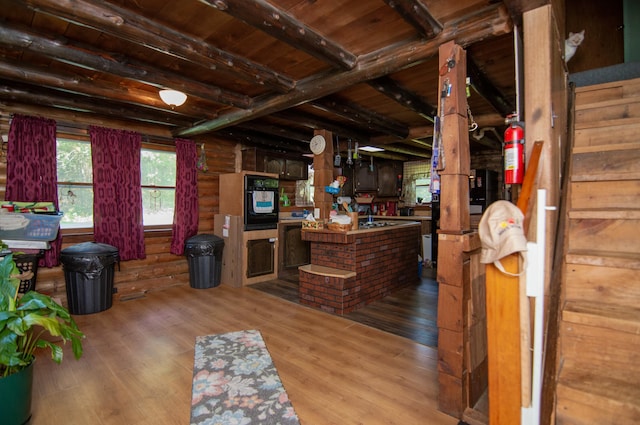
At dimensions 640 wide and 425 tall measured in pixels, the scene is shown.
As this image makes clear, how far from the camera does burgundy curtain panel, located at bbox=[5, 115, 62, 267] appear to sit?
140 inches

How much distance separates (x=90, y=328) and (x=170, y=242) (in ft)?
5.97

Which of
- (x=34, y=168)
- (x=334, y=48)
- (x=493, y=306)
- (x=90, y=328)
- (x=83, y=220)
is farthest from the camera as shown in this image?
(x=83, y=220)

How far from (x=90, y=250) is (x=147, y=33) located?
2667 mm

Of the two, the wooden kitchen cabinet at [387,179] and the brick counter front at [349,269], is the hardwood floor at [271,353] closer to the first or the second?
the brick counter front at [349,269]

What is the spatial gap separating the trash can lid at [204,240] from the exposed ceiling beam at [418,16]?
12.5ft

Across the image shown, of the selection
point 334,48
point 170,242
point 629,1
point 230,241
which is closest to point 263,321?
point 230,241

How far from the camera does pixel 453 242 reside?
1903mm

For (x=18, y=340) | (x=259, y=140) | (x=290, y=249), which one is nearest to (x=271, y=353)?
(x=18, y=340)

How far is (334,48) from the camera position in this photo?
2.45 m

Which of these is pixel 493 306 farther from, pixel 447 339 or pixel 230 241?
pixel 230 241

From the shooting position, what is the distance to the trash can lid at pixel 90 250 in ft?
11.8

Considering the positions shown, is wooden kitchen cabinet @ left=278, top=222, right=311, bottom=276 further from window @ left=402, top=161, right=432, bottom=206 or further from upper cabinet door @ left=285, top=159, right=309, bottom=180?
window @ left=402, top=161, right=432, bottom=206

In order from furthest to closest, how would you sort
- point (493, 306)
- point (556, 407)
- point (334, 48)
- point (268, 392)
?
point (334, 48), point (268, 392), point (556, 407), point (493, 306)

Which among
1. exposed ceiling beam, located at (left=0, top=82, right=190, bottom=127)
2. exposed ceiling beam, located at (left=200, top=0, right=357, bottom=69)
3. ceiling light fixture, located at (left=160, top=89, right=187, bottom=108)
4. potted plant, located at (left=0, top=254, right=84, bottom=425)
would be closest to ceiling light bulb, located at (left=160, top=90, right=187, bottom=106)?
ceiling light fixture, located at (left=160, top=89, right=187, bottom=108)
